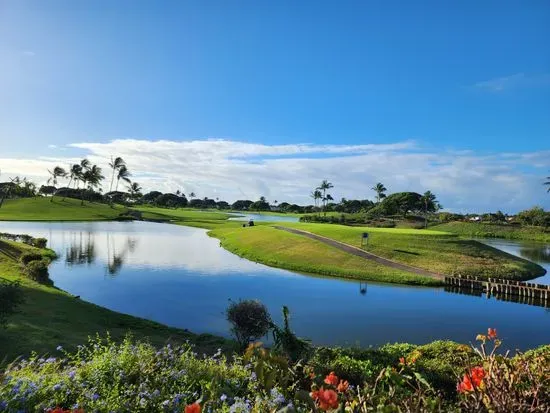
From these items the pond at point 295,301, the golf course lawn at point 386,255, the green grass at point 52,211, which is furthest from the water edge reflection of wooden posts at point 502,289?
the green grass at point 52,211

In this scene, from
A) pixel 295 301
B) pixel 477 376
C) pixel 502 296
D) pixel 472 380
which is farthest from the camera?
pixel 502 296

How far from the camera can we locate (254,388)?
6.85 meters

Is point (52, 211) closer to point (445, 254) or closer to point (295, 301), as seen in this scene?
point (295, 301)

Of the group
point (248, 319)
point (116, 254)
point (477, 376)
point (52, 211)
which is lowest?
point (116, 254)

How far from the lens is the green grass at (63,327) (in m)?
17.1

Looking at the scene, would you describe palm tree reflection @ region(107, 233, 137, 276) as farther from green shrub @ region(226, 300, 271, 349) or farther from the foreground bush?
the foreground bush

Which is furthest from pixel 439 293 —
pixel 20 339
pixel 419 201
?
pixel 419 201

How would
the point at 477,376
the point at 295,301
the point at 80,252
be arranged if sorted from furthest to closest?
the point at 80,252 < the point at 295,301 < the point at 477,376

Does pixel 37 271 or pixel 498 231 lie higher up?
pixel 498 231

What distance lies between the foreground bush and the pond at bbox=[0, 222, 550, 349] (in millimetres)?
18400

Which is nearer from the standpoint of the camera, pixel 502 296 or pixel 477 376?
pixel 477 376

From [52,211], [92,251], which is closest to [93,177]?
[52,211]

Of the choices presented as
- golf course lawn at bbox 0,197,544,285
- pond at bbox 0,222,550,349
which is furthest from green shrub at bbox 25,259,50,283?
golf course lawn at bbox 0,197,544,285

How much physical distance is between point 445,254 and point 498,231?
275 ft
